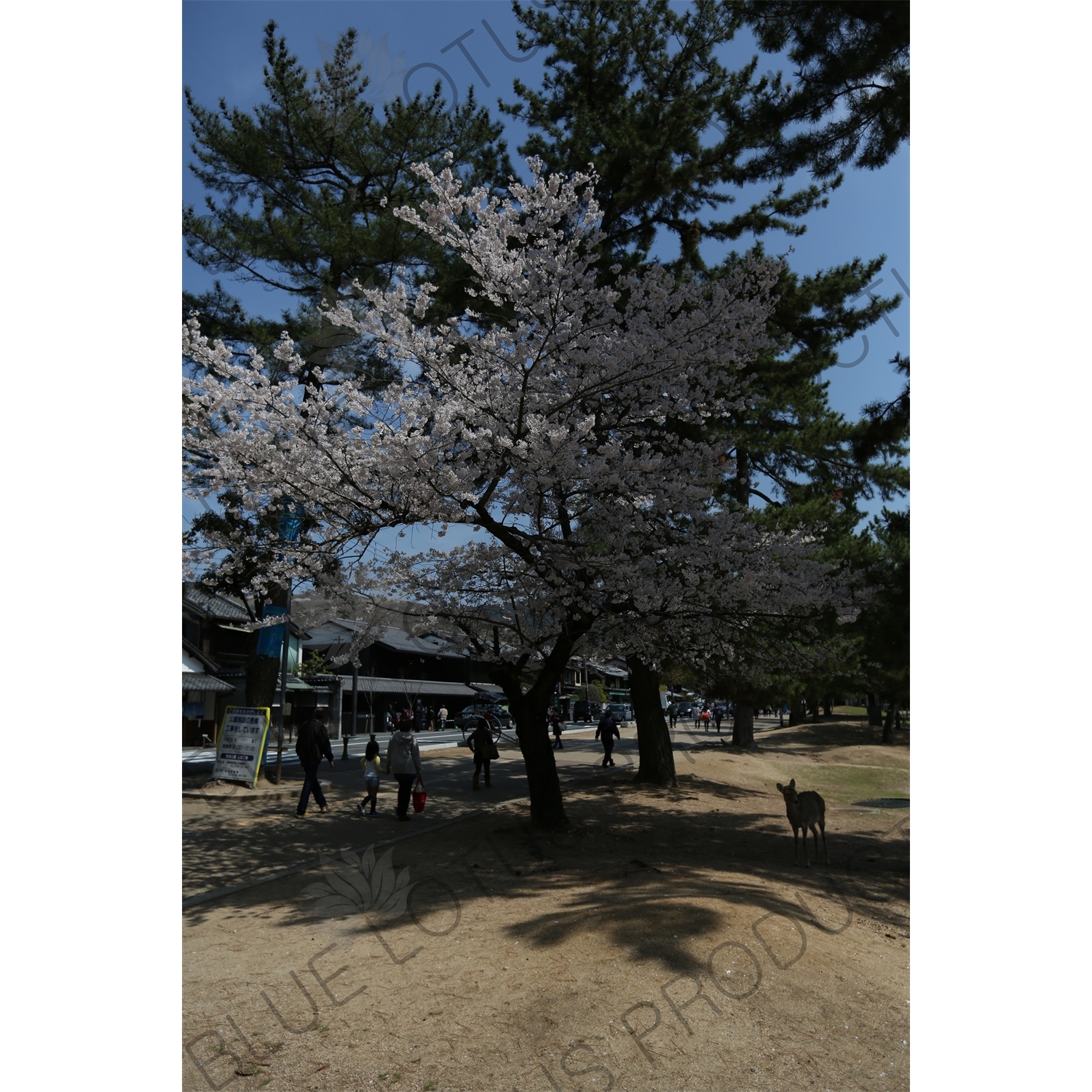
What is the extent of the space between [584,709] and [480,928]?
49.7 m

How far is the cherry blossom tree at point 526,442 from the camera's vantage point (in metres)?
7.76

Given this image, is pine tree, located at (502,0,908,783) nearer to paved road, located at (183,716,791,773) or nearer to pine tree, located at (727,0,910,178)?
pine tree, located at (727,0,910,178)

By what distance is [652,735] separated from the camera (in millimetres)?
15812

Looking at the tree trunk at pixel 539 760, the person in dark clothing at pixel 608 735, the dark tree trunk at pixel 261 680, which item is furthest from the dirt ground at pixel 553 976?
the person in dark clothing at pixel 608 735

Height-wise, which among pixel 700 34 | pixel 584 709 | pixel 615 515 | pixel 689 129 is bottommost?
pixel 584 709

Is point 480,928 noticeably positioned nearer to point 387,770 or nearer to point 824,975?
point 824,975

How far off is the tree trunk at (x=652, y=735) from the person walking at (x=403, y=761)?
5.09m

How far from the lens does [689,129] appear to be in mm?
11445

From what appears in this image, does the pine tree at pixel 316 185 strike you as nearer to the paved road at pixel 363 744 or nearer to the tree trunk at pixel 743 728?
the paved road at pixel 363 744

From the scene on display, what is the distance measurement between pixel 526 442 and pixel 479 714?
1275 inches

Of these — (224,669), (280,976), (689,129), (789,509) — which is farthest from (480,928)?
(224,669)

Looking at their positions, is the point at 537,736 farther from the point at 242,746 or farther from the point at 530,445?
the point at 242,746

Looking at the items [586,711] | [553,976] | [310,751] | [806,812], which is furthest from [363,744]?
[553,976]

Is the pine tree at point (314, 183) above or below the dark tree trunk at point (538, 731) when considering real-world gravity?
above
